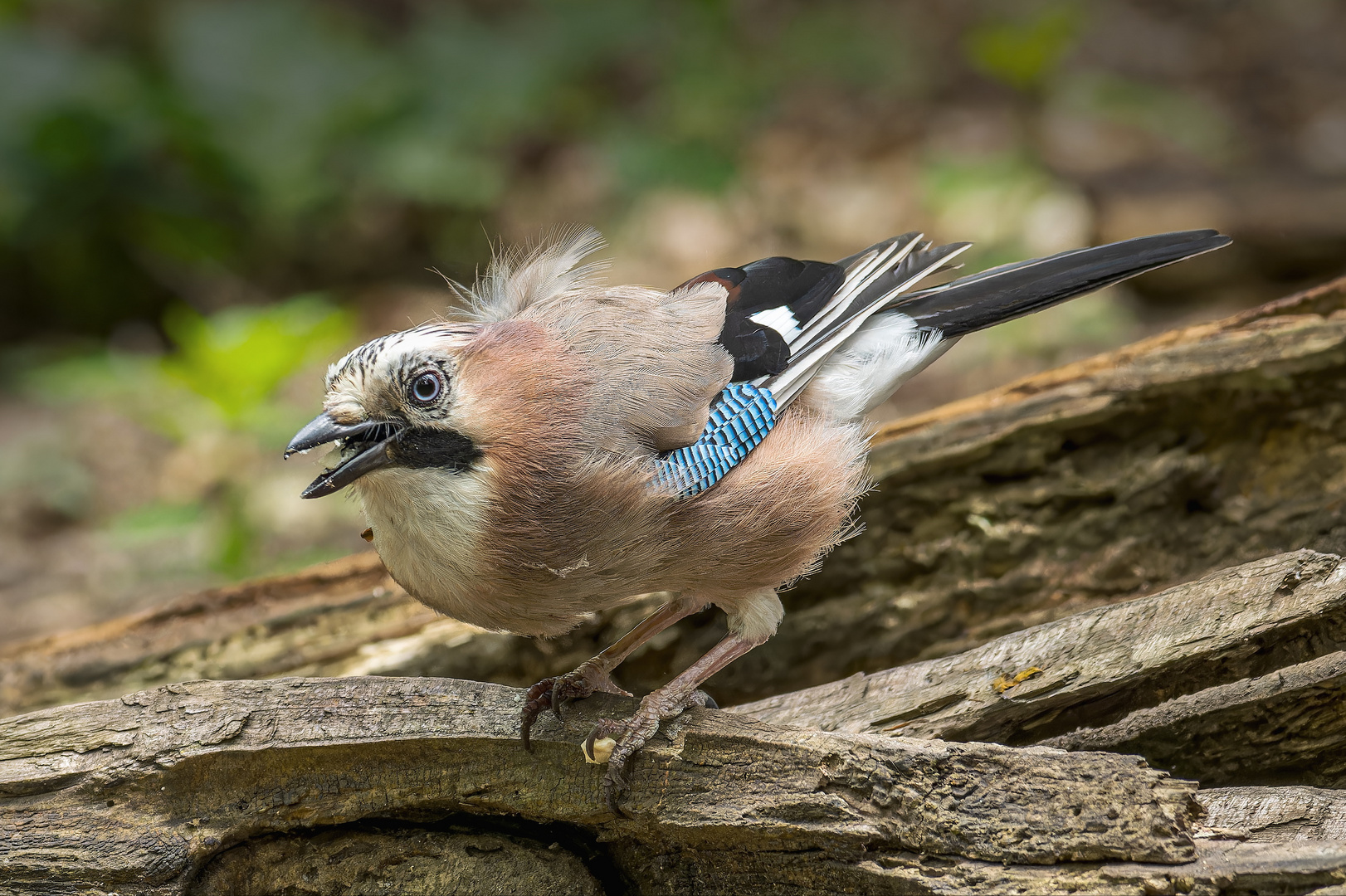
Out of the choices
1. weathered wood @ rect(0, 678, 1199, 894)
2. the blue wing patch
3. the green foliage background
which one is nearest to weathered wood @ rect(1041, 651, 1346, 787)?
weathered wood @ rect(0, 678, 1199, 894)

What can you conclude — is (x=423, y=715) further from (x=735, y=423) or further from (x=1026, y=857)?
(x=1026, y=857)

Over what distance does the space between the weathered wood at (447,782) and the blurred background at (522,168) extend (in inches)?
137

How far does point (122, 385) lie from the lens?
6.82 metres

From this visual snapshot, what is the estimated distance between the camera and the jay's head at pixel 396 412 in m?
2.91

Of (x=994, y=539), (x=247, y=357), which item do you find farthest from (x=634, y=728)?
(x=247, y=357)

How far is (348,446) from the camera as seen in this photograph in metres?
2.97

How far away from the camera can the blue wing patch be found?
3.18 metres

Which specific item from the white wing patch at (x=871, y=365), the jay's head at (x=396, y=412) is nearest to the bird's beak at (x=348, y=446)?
the jay's head at (x=396, y=412)

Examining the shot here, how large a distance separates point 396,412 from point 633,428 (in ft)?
2.16

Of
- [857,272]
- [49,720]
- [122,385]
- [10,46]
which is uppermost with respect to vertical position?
[10,46]

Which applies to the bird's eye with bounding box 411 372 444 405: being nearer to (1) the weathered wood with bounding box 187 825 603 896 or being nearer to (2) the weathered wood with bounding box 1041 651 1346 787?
(1) the weathered wood with bounding box 187 825 603 896

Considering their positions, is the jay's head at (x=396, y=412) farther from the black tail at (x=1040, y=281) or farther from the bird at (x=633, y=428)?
the black tail at (x=1040, y=281)

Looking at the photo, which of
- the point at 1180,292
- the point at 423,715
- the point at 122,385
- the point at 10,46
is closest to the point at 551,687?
the point at 423,715

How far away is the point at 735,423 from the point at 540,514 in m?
0.74
